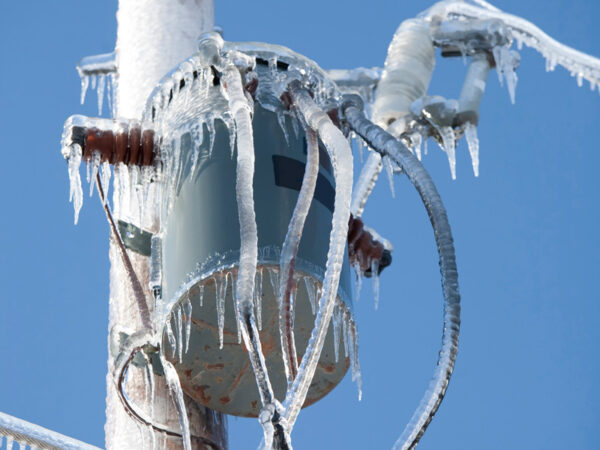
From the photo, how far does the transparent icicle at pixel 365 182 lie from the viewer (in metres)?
8.87

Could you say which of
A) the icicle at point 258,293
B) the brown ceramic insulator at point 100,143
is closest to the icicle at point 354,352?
the icicle at point 258,293

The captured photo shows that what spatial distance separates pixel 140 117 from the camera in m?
8.30

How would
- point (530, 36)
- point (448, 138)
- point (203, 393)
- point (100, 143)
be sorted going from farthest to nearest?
point (530, 36) → point (448, 138) → point (100, 143) → point (203, 393)

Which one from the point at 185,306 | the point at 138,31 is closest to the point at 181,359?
the point at 185,306

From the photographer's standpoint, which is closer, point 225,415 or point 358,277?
point 225,415

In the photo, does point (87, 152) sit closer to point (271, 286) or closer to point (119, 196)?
point (119, 196)

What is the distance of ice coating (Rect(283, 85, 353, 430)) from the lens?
636cm

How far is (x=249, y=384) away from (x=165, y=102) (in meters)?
1.34

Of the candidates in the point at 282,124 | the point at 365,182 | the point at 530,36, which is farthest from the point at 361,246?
the point at 530,36

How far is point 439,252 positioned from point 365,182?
6.54 feet

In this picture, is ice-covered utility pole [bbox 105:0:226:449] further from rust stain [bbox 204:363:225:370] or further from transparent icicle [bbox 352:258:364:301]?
transparent icicle [bbox 352:258:364:301]

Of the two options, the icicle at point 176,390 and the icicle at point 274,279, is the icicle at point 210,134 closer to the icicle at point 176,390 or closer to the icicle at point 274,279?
the icicle at point 274,279

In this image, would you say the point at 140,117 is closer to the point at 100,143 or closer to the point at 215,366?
the point at 100,143

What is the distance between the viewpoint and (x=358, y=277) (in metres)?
8.45
